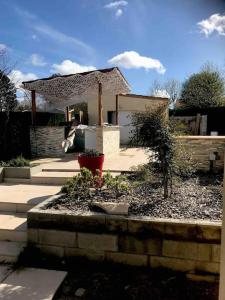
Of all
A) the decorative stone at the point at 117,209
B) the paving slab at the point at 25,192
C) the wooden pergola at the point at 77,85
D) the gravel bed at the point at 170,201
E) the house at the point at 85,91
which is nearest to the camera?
the decorative stone at the point at 117,209

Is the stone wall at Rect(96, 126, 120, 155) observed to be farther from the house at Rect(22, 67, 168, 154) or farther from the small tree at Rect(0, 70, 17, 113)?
the small tree at Rect(0, 70, 17, 113)

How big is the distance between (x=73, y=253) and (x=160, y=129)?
6.69 ft

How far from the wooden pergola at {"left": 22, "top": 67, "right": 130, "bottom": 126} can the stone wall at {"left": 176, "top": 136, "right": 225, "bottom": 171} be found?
12.9 feet

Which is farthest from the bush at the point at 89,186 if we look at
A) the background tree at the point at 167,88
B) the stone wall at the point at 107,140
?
the background tree at the point at 167,88

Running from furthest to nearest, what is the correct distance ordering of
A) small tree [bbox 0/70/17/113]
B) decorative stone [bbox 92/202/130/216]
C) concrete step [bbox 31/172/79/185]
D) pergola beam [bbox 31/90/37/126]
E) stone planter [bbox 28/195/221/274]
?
small tree [bbox 0/70/17/113]
pergola beam [bbox 31/90/37/126]
concrete step [bbox 31/172/79/185]
decorative stone [bbox 92/202/130/216]
stone planter [bbox 28/195/221/274]

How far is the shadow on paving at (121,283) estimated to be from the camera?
9.96 ft

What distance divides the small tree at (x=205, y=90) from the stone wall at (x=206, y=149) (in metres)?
17.7

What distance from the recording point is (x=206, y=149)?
6.36 m

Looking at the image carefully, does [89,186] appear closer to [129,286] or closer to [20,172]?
[129,286]

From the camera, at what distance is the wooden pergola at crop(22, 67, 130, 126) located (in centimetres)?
927

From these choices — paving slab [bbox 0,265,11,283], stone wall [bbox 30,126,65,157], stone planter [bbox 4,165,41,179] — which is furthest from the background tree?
paving slab [bbox 0,265,11,283]

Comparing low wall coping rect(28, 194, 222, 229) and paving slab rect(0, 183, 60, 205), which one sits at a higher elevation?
low wall coping rect(28, 194, 222, 229)

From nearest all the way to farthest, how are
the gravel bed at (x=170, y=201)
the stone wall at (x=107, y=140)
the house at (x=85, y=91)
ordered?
the gravel bed at (x=170, y=201) → the house at (x=85, y=91) → the stone wall at (x=107, y=140)

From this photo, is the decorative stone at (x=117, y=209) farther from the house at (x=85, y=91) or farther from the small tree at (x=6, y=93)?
the small tree at (x=6, y=93)
